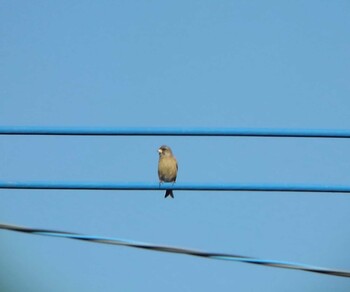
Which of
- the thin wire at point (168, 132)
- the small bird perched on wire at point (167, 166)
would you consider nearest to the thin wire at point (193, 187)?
the thin wire at point (168, 132)

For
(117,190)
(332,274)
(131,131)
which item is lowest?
(332,274)

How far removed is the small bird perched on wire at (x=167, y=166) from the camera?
14211 millimetres

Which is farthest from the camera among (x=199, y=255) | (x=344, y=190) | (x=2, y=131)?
(x=2, y=131)

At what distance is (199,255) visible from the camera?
5.74 metres

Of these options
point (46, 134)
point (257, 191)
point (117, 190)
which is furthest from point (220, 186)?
point (46, 134)

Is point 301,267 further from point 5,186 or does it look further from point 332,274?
point 5,186

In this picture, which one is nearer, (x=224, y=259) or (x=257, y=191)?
(x=224, y=259)

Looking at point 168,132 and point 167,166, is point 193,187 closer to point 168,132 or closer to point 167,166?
point 168,132

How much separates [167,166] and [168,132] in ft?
22.3

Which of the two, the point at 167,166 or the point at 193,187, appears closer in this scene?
the point at 193,187

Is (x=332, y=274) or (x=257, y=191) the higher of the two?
(x=257, y=191)

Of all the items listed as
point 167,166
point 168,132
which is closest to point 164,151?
point 167,166

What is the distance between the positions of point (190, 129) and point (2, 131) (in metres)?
1.51

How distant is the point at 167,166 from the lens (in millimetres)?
14406
